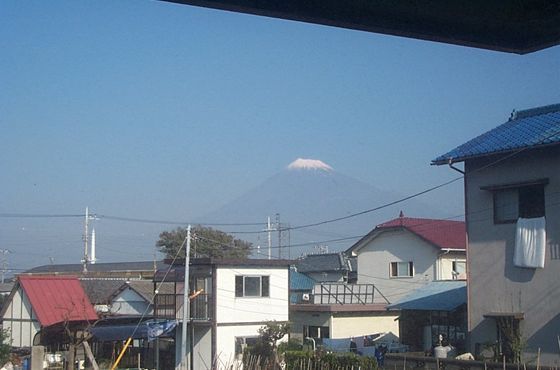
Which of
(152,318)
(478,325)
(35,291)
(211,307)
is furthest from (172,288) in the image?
(478,325)

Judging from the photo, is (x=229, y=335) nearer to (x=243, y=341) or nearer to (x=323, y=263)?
(x=243, y=341)

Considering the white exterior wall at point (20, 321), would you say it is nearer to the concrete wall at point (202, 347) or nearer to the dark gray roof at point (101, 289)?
the concrete wall at point (202, 347)

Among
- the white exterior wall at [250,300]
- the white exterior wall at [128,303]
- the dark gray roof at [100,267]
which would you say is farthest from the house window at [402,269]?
the dark gray roof at [100,267]

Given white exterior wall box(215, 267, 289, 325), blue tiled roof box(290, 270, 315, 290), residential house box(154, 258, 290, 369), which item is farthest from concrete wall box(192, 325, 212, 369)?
blue tiled roof box(290, 270, 315, 290)

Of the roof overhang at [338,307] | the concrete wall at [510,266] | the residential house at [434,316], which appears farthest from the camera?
the roof overhang at [338,307]

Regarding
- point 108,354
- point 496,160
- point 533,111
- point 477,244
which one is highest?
point 533,111

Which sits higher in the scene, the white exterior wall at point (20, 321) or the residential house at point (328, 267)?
the residential house at point (328, 267)

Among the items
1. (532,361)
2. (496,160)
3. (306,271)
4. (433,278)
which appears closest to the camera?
(532,361)

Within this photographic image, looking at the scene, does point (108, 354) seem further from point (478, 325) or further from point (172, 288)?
point (478, 325)

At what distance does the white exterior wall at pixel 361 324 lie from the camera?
98.7 feet

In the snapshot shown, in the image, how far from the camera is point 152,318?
1152 inches

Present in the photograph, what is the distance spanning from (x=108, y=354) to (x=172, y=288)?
11.5 ft

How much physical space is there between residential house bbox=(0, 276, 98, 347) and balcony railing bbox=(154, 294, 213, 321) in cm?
273

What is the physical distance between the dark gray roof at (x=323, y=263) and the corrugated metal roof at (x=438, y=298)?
538 inches
